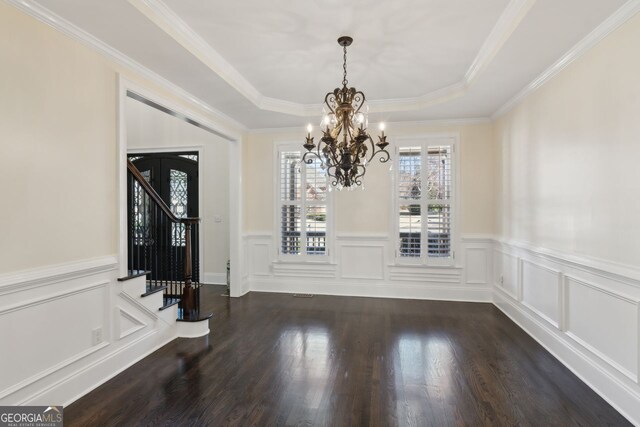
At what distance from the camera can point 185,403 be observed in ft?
7.75

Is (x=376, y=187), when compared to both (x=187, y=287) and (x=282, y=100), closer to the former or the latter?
(x=282, y=100)

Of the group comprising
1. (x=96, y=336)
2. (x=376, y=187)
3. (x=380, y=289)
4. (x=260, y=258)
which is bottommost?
(x=380, y=289)

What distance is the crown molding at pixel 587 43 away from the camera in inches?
86.0

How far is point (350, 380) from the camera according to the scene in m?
2.66

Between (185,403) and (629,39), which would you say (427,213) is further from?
(185,403)

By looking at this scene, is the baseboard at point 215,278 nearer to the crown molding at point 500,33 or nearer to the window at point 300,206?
the window at point 300,206

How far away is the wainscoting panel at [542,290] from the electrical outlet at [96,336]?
402 centimetres

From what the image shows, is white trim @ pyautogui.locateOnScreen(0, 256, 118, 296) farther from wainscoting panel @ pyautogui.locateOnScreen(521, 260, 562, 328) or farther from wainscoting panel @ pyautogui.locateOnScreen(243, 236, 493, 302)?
wainscoting panel @ pyautogui.locateOnScreen(521, 260, 562, 328)

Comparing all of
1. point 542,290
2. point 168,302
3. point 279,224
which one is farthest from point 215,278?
point 542,290

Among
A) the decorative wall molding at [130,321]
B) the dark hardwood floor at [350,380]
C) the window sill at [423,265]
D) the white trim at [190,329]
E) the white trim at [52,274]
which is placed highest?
the white trim at [52,274]

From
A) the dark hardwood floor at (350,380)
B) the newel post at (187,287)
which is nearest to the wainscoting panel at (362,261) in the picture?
the dark hardwood floor at (350,380)

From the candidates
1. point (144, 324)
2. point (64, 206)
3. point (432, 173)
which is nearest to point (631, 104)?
point (432, 173)

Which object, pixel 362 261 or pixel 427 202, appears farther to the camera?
pixel 362 261

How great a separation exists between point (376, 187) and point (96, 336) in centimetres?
394
